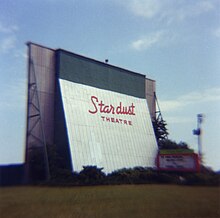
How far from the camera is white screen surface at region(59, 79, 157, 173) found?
14.7 metres

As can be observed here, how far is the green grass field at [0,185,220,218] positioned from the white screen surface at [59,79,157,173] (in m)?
9.60

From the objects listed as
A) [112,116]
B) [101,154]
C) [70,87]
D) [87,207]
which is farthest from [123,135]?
[87,207]

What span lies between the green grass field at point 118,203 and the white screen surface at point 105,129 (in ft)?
31.5

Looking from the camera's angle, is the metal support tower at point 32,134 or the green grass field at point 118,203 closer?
the green grass field at point 118,203

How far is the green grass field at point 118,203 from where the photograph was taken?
3150mm

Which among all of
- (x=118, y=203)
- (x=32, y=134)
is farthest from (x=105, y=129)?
(x=118, y=203)

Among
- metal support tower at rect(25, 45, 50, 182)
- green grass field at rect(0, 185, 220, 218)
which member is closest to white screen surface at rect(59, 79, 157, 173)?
metal support tower at rect(25, 45, 50, 182)

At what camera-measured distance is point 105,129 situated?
1650 cm

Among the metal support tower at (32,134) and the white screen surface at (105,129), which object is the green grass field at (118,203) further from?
the white screen surface at (105,129)

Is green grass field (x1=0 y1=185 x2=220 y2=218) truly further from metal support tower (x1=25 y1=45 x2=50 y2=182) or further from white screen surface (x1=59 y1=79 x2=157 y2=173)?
white screen surface (x1=59 y1=79 x2=157 y2=173)

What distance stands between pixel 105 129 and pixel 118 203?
512 inches

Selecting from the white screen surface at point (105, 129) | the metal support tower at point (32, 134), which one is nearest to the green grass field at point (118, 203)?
the metal support tower at point (32, 134)

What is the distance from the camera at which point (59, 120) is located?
14961 millimetres

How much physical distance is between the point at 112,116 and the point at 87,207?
1417 cm
